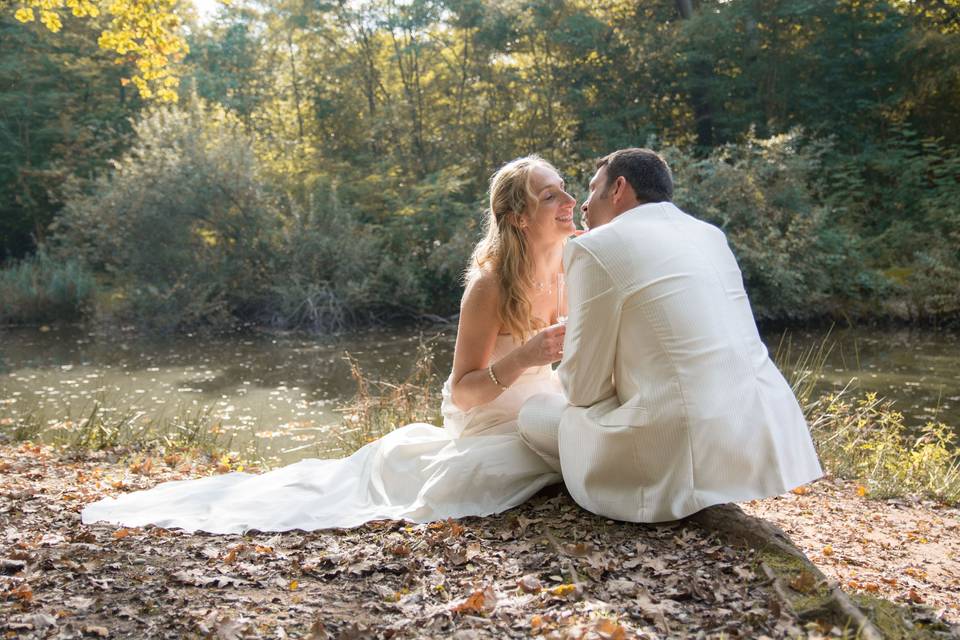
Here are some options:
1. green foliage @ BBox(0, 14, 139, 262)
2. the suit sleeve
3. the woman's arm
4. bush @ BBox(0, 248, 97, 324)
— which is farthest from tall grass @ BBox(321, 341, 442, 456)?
green foliage @ BBox(0, 14, 139, 262)

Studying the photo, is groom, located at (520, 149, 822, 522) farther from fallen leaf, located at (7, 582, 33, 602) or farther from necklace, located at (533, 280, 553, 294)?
fallen leaf, located at (7, 582, 33, 602)

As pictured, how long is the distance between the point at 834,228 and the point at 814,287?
5.78 ft

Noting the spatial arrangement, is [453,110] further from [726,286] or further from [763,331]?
[726,286]

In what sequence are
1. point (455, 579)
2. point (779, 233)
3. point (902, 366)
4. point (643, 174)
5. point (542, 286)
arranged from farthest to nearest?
point (779, 233), point (902, 366), point (542, 286), point (643, 174), point (455, 579)

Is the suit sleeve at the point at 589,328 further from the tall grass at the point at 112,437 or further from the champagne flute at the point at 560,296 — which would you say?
the tall grass at the point at 112,437

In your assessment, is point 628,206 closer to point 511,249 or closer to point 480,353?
point 511,249

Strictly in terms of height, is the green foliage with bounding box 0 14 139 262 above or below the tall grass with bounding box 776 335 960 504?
above

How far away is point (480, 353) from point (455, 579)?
4.97 feet

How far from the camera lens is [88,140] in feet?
→ 86.0

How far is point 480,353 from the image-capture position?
15.6 ft

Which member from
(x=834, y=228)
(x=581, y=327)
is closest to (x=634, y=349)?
(x=581, y=327)

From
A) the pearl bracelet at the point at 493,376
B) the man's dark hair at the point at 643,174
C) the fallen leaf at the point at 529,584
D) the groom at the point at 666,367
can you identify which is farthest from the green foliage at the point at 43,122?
the fallen leaf at the point at 529,584

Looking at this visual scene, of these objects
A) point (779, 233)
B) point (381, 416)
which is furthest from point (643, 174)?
point (779, 233)

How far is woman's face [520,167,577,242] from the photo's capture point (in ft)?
15.3
